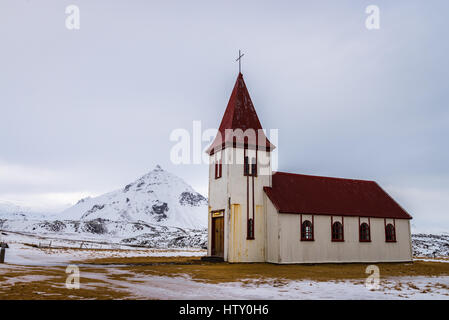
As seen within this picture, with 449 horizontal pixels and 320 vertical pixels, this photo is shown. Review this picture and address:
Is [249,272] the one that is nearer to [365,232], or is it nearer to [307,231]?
[307,231]

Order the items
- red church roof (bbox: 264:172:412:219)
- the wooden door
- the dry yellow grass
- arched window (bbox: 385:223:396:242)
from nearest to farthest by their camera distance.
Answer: the dry yellow grass < the wooden door < red church roof (bbox: 264:172:412:219) < arched window (bbox: 385:223:396:242)

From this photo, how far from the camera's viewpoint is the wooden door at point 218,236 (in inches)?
968

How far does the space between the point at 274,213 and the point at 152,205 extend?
11434 cm

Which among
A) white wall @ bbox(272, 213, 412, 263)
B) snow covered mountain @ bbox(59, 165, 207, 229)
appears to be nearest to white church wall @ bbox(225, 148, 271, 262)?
white wall @ bbox(272, 213, 412, 263)

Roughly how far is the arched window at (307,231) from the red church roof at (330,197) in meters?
0.76

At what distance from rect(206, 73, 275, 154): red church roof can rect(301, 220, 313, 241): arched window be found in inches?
212

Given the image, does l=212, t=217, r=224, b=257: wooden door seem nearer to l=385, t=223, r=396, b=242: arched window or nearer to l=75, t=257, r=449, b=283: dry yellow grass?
l=75, t=257, r=449, b=283: dry yellow grass

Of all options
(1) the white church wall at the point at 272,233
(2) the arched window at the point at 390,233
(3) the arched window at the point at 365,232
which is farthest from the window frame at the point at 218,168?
(2) the arched window at the point at 390,233

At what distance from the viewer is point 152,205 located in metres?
134

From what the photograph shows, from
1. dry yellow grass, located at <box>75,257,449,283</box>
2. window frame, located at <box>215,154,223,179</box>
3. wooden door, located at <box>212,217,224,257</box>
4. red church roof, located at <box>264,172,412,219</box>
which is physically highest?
window frame, located at <box>215,154,223,179</box>

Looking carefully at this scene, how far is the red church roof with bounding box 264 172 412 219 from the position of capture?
2473 cm
